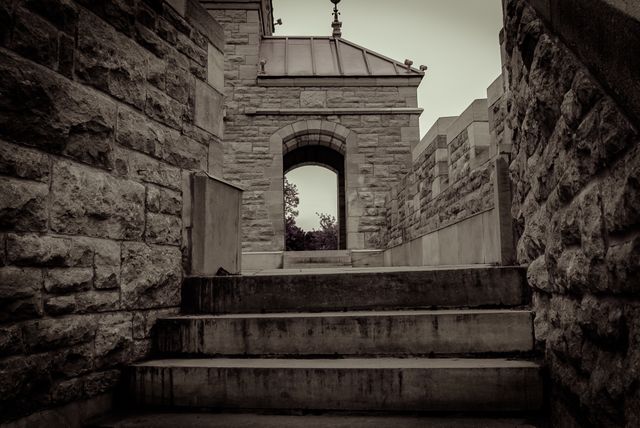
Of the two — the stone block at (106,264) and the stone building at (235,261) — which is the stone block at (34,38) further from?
the stone block at (106,264)

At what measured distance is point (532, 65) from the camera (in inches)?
86.7

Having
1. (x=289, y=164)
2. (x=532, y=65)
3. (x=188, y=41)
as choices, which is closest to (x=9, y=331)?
(x=188, y=41)

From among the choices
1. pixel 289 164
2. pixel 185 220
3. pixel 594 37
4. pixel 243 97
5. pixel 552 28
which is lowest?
pixel 185 220

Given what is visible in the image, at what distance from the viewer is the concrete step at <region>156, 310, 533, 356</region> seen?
247 centimetres

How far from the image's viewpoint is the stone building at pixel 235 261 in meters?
1.52

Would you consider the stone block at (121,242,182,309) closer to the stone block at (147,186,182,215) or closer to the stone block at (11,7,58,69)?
the stone block at (147,186,182,215)

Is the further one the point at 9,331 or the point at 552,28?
the point at 9,331

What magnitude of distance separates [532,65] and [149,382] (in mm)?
2474

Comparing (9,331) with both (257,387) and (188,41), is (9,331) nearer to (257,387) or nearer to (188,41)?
(257,387)

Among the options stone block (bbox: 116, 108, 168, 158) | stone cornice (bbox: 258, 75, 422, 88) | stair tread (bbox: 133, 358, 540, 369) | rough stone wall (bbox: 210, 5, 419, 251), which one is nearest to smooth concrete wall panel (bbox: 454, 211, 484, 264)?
stair tread (bbox: 133, 358, 540, 369)

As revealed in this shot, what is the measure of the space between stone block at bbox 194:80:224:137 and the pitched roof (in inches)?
319

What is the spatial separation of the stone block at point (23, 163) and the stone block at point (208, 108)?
135 centimetres

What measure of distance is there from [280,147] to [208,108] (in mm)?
7674

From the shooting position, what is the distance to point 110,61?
254cm
